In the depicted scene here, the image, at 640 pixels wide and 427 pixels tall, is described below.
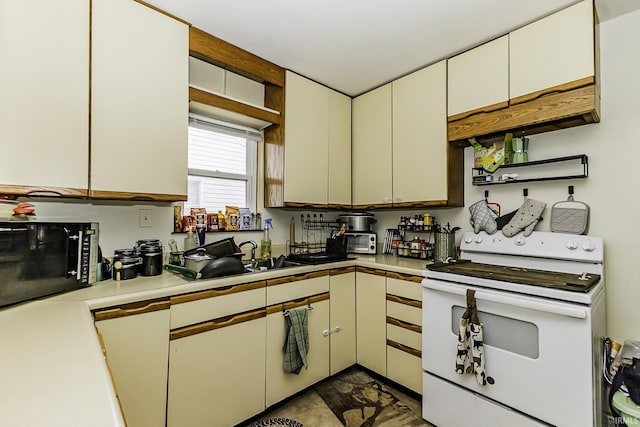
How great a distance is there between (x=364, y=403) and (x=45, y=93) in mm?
2478

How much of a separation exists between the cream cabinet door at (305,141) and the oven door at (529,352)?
1.29m

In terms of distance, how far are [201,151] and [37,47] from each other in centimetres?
103

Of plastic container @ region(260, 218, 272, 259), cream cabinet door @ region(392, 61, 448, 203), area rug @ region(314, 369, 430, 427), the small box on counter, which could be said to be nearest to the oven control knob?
cream cabinet door @ region(392, 61, 448, 203)

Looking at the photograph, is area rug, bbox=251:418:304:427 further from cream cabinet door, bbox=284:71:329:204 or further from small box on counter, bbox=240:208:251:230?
cream cabinet door, bbox=284:71:329:204

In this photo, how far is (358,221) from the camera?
283 cm

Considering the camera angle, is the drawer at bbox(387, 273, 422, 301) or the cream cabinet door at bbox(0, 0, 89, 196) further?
the drawer at bbox(387, 273, 422, 301)

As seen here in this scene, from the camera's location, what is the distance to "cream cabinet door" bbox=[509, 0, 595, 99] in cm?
165

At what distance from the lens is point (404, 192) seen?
8.29ft

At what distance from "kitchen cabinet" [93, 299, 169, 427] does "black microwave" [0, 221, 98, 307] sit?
24 centimetres

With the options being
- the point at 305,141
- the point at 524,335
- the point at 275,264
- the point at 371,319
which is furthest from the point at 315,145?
the point at 524,335

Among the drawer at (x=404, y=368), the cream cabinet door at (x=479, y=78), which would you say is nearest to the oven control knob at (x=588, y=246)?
the cream cabinet door at (x=479, y=78)

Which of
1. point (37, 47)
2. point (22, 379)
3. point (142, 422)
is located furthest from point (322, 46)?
point (142, 422)

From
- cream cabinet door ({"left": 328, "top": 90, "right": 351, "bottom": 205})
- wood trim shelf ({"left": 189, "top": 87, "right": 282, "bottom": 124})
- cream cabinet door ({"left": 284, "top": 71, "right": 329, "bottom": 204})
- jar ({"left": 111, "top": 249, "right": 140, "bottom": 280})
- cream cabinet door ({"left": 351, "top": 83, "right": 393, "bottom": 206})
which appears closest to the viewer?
jar ({"left": 111, "top": 249, "right": 140, "bottom": 280})

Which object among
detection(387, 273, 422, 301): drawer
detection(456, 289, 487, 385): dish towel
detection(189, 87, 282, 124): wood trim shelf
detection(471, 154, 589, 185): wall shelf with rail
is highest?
detection(189, 87, 282, 124): wood trim shelf
